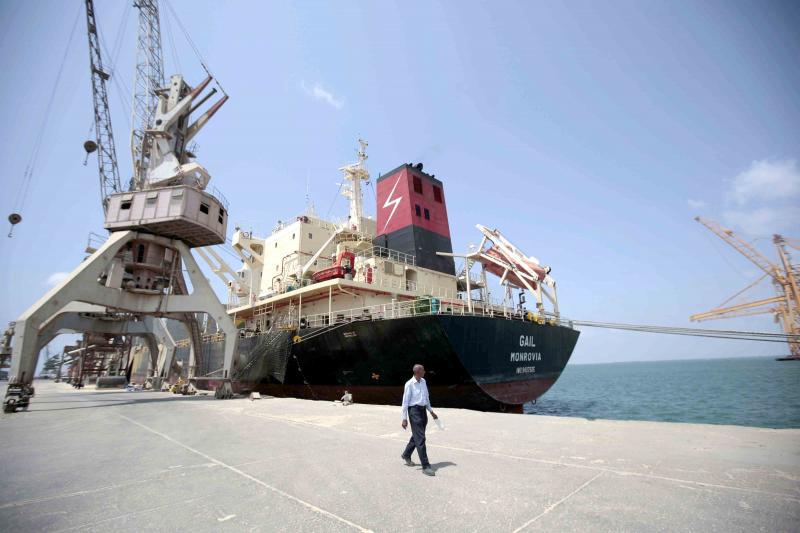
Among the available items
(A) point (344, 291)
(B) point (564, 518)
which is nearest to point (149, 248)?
(A) point (344, 291)

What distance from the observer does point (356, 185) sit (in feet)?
89.2

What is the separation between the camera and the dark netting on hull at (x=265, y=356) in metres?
19.2

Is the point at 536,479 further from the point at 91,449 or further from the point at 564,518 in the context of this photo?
the point at 91,449

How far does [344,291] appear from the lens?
17547 mm

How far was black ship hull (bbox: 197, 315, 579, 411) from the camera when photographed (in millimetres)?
13695

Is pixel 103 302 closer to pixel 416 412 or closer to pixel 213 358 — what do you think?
pixel 213 358

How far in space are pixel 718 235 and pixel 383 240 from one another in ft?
212

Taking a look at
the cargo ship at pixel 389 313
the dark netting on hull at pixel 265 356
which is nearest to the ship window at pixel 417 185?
the cargo ship at pixel 389 313

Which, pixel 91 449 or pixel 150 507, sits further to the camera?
pixel 91 449

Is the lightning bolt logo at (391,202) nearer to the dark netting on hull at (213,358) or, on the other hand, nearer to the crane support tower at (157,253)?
the crane support tower at (157,253)

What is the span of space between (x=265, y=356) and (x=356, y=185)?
13.6m

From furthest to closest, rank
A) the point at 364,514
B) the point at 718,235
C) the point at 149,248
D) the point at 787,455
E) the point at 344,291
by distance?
the point at 718,235 < the point at 149,248 < the point at 344,291 < the point at 787,455 < the point at 364,514

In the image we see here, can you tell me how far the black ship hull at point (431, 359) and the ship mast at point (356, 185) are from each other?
10.5 metres

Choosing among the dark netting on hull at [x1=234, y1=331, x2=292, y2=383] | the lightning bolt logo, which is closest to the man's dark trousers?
the dark netting on hull at [x1=234, y1=331, x2=292, y2=383]
